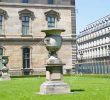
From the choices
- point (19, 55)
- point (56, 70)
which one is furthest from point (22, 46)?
point (56, 70)

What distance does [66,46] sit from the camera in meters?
53.7

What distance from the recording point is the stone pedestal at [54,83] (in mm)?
18109

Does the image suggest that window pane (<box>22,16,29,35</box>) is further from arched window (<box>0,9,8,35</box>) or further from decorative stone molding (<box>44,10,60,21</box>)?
decorative stone molding (<box>44,10,60,21</box>)

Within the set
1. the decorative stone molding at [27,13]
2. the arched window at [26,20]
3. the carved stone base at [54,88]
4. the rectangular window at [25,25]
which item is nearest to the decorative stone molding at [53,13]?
the decorative stone molding at [27,13]

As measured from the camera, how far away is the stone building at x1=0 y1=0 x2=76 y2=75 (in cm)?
5191

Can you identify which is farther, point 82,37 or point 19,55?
point 82,37

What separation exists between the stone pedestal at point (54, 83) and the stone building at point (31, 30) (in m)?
33.3

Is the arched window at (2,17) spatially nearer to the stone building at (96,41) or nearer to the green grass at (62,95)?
the green grass at (62,95)

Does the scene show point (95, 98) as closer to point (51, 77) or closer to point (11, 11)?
point (51, 77)

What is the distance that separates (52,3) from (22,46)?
24.4 ft

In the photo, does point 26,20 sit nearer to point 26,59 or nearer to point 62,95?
point 26,59

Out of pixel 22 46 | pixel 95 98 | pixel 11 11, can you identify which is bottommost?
pixel 95 98

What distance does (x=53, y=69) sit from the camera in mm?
18672

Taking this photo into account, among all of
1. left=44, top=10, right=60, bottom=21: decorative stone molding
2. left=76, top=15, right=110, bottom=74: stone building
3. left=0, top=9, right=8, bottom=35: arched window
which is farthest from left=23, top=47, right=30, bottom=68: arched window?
left=76, top=15, right=110, bottom=74: stone building
